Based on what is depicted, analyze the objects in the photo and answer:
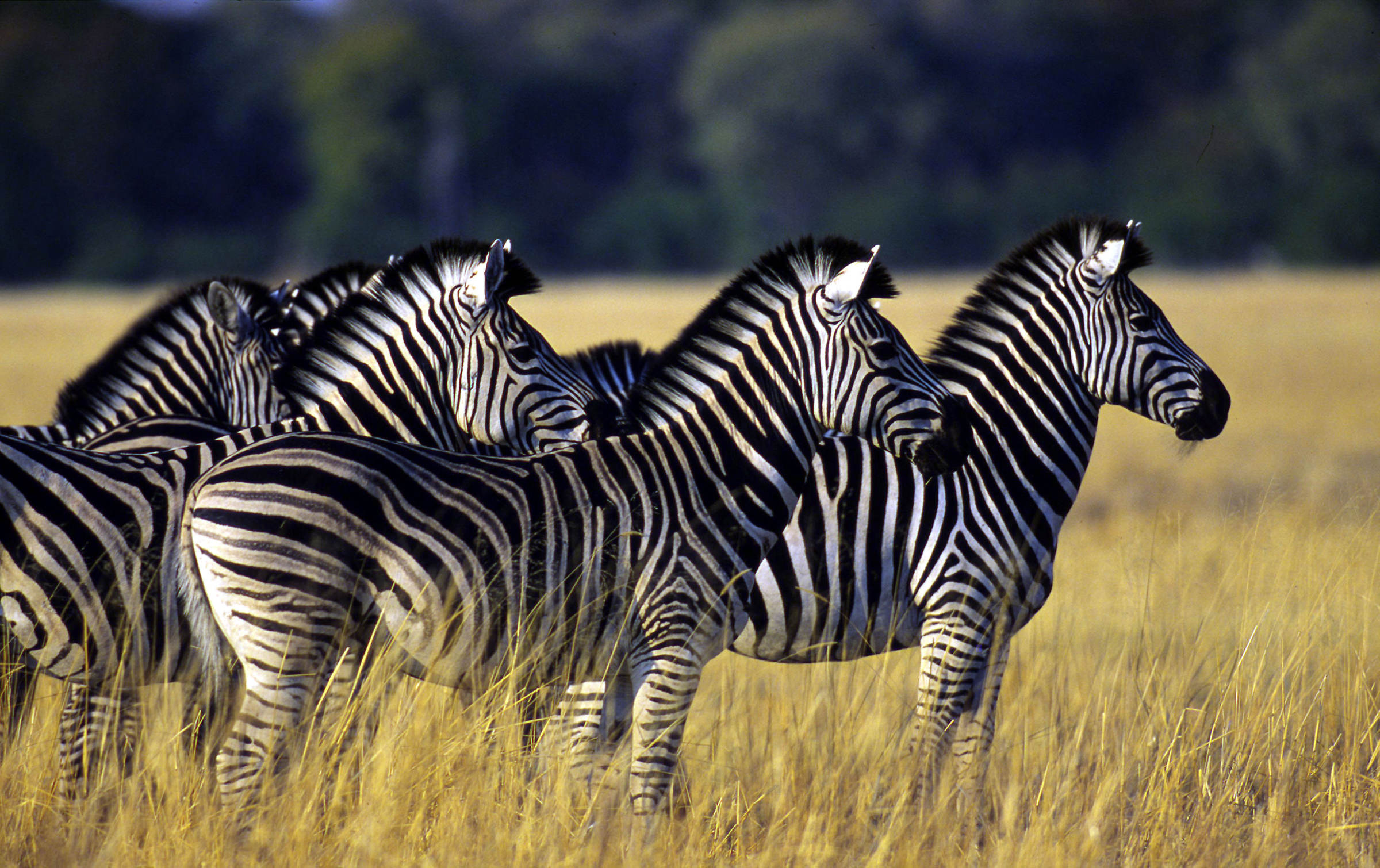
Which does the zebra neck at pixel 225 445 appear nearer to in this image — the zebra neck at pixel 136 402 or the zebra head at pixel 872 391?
the zebra neck at pixel 136 402

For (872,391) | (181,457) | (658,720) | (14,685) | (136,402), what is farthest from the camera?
(136,402)

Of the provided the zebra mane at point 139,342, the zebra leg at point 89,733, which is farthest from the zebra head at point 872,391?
the zebra mane at point 139,342

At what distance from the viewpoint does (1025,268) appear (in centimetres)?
534

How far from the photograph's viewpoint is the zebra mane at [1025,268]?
529 centimetres

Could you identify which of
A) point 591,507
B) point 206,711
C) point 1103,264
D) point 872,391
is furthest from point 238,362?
point 1103,264

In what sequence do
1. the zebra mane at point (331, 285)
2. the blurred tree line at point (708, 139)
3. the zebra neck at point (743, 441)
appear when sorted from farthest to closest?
1. the blurred tree line at point (708, 139)
2. the zebra mane at point (331, 285)
3. the zebra neck at point (743, 441)

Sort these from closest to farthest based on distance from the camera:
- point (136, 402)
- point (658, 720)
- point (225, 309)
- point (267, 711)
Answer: point (267, 711) < point (658, 720) < point (225, 309) < point (136, 402)

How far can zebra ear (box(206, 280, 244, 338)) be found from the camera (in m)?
6.21

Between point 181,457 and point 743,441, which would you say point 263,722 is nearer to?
point 181,457

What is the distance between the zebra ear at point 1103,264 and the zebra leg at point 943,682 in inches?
60.2

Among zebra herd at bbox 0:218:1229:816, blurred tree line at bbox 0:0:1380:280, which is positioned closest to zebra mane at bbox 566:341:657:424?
zebra herd at bbox 0:218:1229:816

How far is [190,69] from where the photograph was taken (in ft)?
185

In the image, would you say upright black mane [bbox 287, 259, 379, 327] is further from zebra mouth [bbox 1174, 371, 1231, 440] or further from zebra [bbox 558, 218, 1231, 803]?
zebra mouth [bbox 1174, 371, 1231, 440]

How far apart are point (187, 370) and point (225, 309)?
48 cm
